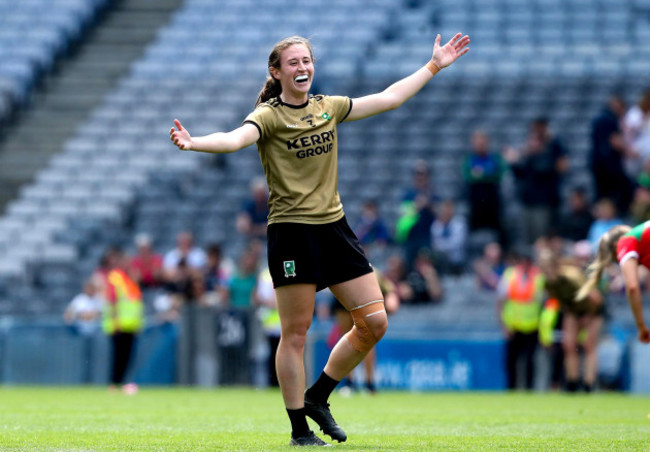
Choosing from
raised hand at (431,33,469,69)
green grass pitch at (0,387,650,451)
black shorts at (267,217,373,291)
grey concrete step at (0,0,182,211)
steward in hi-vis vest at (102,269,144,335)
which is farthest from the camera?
grey concrete step at (0,0,182,211)

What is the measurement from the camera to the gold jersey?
684 centimetres

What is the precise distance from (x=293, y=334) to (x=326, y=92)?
15885 mm

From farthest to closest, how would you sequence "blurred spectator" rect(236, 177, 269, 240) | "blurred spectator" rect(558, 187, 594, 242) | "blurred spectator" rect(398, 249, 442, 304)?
1. "blurred spectator" rect(236, 177, 269, 240)
2. "blurred spectator" rect(558, 187, 594, 242)
3. "blurred spectator" rect(398, 249, 442, 304)

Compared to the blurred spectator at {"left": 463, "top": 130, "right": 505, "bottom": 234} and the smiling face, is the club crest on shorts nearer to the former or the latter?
the smiling face

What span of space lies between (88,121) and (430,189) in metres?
8.34

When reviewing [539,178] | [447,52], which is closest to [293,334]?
[447,52]

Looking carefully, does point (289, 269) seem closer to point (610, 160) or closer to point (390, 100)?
point (390, 100)

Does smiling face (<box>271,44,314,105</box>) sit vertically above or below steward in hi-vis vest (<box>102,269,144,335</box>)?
above

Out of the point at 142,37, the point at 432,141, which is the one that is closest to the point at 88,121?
the point at 142,37

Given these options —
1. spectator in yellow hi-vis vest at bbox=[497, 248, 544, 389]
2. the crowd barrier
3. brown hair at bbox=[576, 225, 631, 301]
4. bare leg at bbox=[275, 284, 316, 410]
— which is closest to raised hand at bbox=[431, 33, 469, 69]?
bare leg at bbox=[275, 284, 316, 410]

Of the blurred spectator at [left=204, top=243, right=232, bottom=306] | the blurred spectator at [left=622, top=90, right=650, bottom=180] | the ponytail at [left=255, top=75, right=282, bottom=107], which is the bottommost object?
the blurred spectator at [left=204, top=243, right=232, bottom=306]

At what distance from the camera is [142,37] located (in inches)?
1049

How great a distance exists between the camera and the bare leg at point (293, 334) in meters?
6.88

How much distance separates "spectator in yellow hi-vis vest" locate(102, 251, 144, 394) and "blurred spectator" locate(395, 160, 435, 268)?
159 inches
